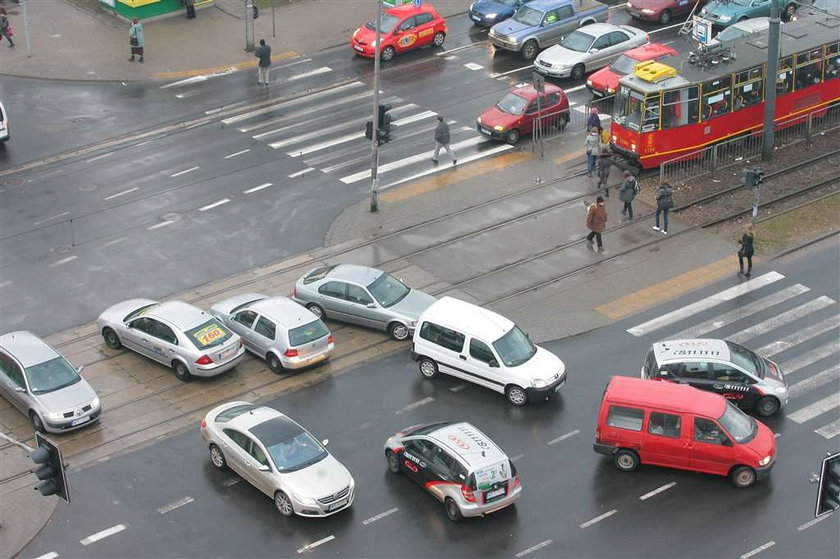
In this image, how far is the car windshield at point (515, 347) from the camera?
3050 cm

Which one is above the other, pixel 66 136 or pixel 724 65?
pixel 724 65

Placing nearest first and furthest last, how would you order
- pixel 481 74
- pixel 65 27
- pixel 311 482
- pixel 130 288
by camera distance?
pixel 311 482 → pixel 130 288 → pixel 481 74 → pixel 65 27

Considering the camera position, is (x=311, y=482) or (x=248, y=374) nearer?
(x=311, y=482)

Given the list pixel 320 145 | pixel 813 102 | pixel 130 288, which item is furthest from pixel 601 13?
pixel 130 288

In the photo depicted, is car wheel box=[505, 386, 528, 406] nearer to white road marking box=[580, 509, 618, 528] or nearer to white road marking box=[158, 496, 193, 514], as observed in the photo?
white road marking box=[580, 509, 618, 528]

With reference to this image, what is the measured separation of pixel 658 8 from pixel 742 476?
2953 cm

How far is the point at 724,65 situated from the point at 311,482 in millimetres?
22452

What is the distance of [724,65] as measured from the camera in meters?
42.1

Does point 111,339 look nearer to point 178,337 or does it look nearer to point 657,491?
point 178,337

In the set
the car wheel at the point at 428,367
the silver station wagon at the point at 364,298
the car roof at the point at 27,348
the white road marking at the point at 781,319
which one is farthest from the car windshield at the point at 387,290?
the white road marking at the point at 781,319

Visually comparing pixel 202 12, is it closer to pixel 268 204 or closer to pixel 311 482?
pixel 268 204

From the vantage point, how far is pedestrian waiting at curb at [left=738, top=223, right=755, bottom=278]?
35094 mm

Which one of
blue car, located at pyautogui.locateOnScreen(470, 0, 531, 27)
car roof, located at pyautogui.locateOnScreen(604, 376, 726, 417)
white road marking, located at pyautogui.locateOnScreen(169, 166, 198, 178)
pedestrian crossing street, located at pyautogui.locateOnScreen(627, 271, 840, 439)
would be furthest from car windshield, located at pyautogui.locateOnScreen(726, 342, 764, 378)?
blue car, located at pyautogui.locateOnScreen(470, 0, 531, 27)

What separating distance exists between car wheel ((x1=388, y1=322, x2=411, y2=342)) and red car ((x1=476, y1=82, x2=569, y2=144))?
12348 mm
